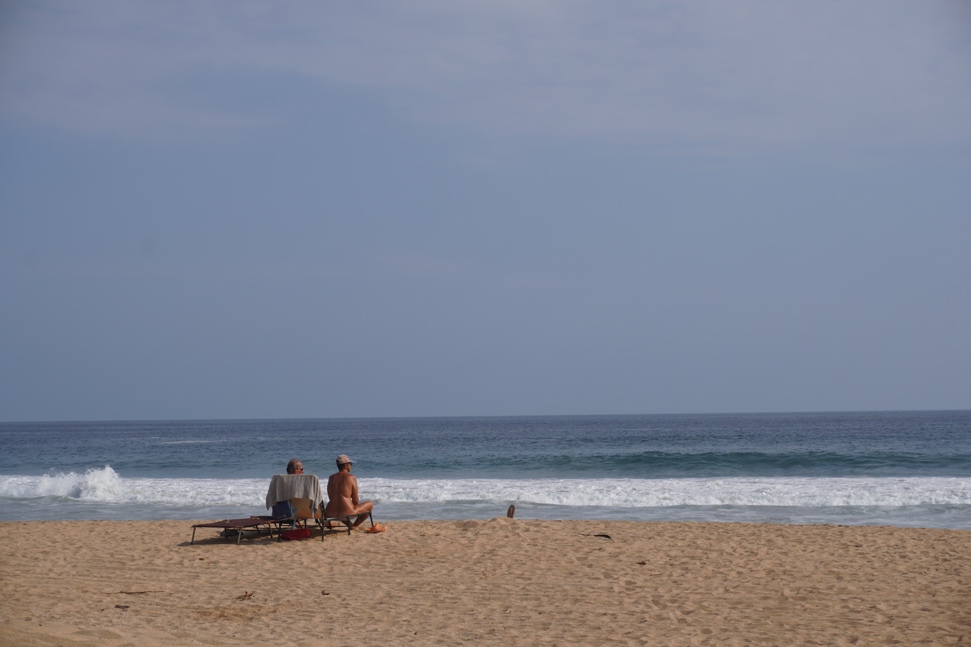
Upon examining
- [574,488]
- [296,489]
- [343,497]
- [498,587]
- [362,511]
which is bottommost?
[574,488]

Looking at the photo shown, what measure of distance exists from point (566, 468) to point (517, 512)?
15.3 meters

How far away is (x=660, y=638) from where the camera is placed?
634cm

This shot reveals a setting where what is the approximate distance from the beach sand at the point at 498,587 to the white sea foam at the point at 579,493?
17.4ft

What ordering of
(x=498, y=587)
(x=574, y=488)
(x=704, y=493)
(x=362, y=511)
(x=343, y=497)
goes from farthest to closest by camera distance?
1. (x=574, y=488)
2. (x=704, y=493)
3. (x=362, y=511)
4. (x=343, y=497)
5. (x=498, y=587)

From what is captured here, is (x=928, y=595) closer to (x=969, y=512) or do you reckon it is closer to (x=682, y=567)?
(x=682, y=567)

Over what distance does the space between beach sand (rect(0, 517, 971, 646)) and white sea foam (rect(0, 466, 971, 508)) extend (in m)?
5.31

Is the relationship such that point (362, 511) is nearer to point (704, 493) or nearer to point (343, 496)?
point (343, 496)

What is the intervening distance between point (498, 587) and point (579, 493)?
425 inches

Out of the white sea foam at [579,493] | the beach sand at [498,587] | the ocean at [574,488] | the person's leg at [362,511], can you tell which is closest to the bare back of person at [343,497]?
the person's leg at [362,511]

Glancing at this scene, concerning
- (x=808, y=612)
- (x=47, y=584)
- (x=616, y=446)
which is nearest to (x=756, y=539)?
(x=808, y=612)

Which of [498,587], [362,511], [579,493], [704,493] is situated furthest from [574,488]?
[498,587]

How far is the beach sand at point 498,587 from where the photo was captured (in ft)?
21.2

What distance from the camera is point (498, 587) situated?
27.4ft

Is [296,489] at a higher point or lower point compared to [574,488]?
higher
